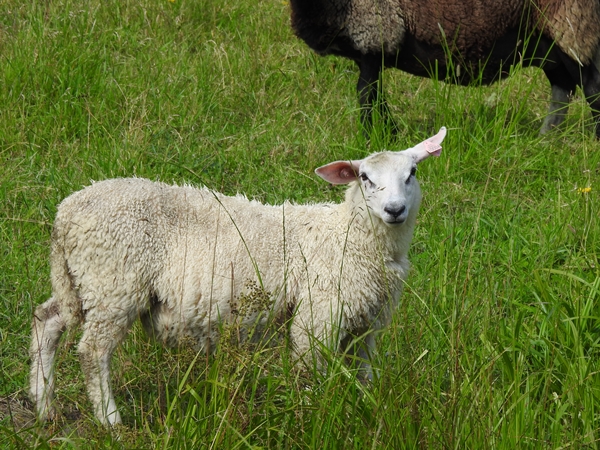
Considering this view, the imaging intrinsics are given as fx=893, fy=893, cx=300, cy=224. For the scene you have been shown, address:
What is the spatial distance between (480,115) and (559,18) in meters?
1.00

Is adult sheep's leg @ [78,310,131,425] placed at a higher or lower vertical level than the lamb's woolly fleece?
lower

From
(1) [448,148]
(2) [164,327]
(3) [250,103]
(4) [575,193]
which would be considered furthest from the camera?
(3) [250,103]

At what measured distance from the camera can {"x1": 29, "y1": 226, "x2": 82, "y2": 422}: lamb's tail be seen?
372 centimetres

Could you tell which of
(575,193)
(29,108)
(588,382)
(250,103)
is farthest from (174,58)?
(588,382)

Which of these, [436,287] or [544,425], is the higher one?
[544,425]

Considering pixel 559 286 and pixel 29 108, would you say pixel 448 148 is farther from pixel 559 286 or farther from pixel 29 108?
pixel 29 108

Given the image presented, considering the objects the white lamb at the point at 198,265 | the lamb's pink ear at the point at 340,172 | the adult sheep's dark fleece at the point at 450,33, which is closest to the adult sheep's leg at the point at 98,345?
the white lamb at the point at 198,265

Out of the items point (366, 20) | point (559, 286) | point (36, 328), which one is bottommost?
point (36, 328)

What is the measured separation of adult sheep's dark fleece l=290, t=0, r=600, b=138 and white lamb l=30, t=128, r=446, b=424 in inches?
91.7

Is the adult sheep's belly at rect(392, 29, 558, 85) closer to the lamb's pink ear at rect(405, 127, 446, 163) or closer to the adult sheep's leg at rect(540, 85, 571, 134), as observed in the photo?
the adult sheep's leg at rect(540, 85, 571, 134)

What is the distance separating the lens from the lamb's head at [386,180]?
369cm

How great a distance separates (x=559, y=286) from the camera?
382 cm

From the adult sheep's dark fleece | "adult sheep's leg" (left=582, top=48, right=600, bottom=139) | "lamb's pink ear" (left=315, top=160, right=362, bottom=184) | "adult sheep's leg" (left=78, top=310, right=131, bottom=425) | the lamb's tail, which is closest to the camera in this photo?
"adult sheep's leg" (left=78, top=310, right=131, bottom=425)

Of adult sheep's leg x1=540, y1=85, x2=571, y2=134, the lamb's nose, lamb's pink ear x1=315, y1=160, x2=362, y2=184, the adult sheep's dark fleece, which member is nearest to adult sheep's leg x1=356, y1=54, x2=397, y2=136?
the adult sheep's dark fleece
